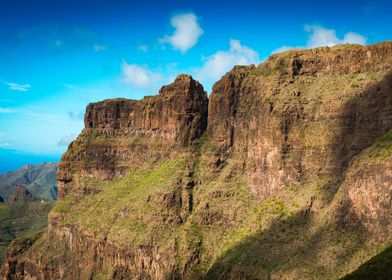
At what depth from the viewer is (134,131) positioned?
142375 mm

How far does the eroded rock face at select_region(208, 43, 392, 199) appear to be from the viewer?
81.8m

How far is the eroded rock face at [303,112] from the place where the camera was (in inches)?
3219

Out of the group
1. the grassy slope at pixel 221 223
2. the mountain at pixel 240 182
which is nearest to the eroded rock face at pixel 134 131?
the mountain at pixel 240 182

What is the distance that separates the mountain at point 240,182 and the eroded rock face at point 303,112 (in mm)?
250

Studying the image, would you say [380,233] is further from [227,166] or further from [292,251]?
[227,166]

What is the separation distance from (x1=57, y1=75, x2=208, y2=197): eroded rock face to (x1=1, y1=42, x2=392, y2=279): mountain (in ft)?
1.32

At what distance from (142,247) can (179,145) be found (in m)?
31.2

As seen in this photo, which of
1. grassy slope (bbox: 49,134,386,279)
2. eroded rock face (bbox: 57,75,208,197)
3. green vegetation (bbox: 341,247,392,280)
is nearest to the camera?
green vegetation (bbox: 341,247,392,280)

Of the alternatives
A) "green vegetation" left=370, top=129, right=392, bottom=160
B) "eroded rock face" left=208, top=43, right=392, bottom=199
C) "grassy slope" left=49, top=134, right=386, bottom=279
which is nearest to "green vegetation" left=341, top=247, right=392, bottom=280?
"grassy slope" left=49, top=134, right=386, bottom=279

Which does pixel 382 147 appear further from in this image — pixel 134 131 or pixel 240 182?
pixel 134 131

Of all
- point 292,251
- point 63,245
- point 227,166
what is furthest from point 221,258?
point 63,245

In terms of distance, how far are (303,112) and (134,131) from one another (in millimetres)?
66269

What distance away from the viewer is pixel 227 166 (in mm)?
110062

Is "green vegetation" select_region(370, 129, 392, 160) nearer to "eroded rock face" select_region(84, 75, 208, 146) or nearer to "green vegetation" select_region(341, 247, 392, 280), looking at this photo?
"green vegetation" select_region(341, 247, 392, 280)
